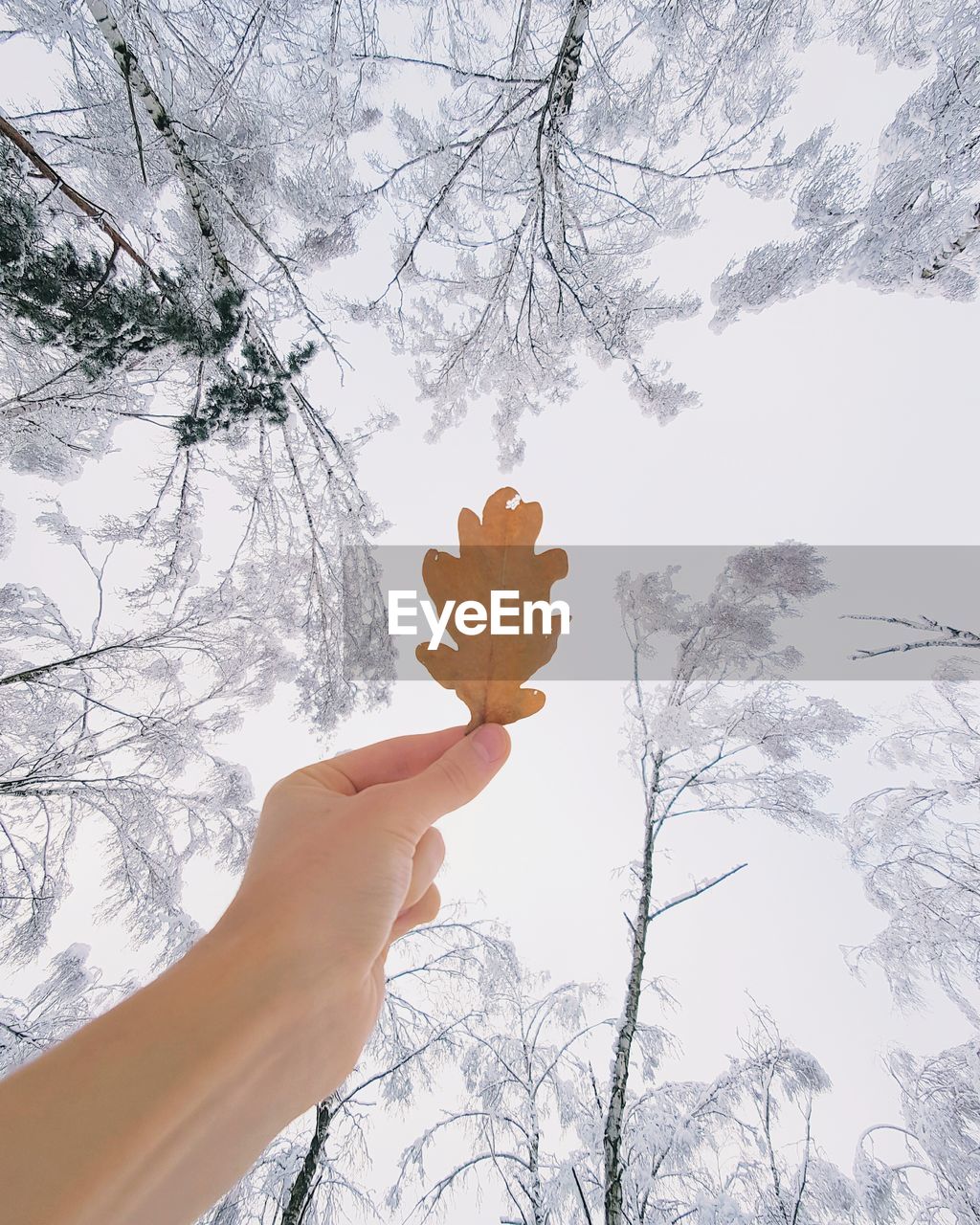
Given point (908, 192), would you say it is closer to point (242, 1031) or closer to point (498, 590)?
point (498, 590)

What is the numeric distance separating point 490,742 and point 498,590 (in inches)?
11.9

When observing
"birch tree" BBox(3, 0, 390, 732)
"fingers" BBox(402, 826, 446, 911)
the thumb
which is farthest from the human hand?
"birch tree" BBox(3, 0, 390, 732)

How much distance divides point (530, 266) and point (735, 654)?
3695 mm

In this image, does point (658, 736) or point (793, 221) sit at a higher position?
point (793, 221)

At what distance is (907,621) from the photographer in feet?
9.81

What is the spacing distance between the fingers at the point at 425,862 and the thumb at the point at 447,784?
0.16 meters

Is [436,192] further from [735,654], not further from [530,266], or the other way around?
[735,654]

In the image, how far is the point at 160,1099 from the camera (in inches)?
24.8

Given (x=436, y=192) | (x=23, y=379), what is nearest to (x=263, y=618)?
(x=23, y=379)

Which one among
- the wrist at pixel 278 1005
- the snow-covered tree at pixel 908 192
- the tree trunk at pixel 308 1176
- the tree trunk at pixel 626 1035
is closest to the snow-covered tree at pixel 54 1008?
the tree trunk at pixel 308 1176

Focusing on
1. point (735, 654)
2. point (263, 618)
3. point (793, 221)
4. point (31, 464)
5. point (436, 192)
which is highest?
point (436, 192)

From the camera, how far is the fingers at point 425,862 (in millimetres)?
1140

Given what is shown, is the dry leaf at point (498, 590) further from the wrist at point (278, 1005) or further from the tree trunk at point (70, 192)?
the tree trunk at point (70, 192)

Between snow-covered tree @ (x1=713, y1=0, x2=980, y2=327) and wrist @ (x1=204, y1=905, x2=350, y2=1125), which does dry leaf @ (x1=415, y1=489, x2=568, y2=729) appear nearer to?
wrist @ (x1=204, y1=905, x2=350, y2=1125)
